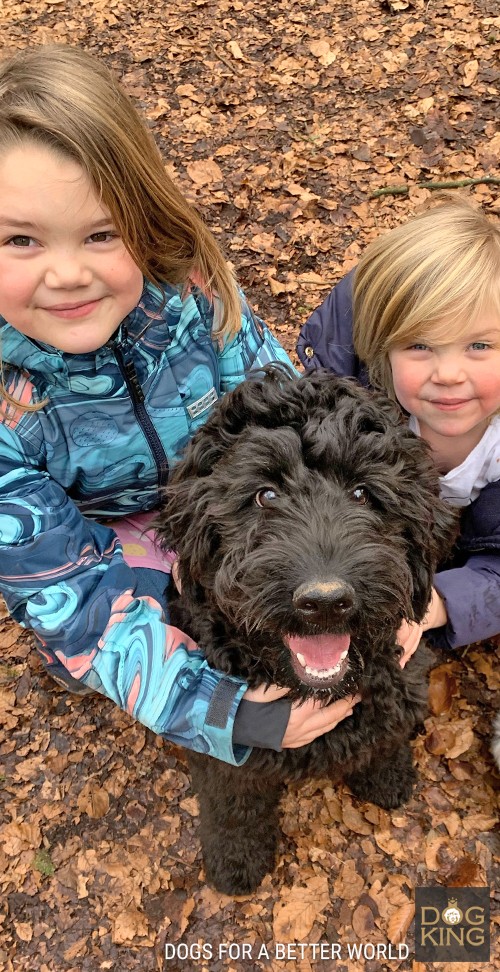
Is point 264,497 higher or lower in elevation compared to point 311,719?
higher

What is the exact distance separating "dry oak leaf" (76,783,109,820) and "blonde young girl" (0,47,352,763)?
84cm

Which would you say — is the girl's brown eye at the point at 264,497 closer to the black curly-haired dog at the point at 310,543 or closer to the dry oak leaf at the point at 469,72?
the black curly-haired dog at the point at 310,543

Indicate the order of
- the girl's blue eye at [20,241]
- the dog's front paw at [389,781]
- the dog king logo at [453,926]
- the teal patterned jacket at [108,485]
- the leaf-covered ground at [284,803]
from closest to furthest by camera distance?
the girl's blue eye at [20,241] → the teal patterned jacket at [108,485] → the dog king logo at [453,926] → the leaf-covered ground at [284,803] → the dog's front paw at [389,781]

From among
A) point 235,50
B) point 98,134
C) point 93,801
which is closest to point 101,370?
point 98,134

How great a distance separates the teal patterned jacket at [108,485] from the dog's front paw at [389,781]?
100 centimetres

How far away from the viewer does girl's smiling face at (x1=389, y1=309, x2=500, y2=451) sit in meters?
2.66

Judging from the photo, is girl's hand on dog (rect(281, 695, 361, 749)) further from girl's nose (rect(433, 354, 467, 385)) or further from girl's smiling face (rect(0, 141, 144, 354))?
girl's smiling face (rect(0, 141, 144, 354))

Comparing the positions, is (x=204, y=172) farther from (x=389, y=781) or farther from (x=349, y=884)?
(x=349, y=884)

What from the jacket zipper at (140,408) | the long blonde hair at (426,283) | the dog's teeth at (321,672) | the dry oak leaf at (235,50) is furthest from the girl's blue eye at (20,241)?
the dry oak leaf at (235,50)

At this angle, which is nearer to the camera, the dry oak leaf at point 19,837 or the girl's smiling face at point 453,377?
the girl's smiling face at point 453,377

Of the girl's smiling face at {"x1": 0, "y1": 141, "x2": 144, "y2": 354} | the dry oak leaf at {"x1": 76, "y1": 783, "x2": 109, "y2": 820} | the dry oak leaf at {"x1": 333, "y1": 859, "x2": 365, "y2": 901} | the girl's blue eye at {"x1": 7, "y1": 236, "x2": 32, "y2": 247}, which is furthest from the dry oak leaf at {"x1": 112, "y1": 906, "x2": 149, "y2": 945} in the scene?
the girl's blue eye at {"x1": 7, "y1": 236, "x2": 32, "y2": 247}

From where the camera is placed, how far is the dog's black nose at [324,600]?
1651mm

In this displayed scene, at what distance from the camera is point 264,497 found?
78.1 inches

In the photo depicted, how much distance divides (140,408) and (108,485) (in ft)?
1.49
